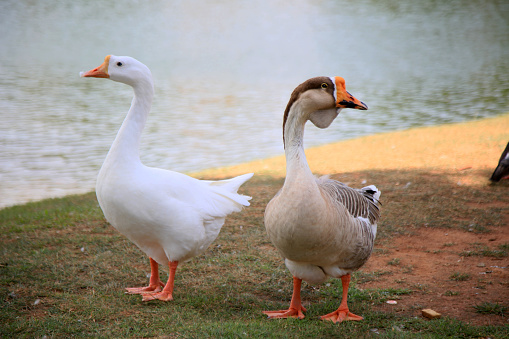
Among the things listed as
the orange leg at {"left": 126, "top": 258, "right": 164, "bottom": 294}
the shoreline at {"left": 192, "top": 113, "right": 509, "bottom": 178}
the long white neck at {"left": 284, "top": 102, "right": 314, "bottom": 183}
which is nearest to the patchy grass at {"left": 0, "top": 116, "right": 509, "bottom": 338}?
the orange leg at {"left": 126, "top": 258, "right": 164, "bottom": 294}

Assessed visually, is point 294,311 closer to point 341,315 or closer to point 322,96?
point 341,315

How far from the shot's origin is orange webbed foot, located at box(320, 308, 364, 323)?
3699mm

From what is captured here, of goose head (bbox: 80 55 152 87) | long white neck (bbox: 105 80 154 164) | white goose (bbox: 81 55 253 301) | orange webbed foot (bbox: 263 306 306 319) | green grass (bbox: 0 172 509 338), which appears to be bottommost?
green grass (bbox: 0 172 509 338)

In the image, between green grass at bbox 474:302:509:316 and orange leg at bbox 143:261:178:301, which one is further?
orange leg at bbox 143:261:178:301

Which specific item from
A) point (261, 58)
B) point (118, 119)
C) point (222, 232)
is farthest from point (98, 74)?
point (261, 58)

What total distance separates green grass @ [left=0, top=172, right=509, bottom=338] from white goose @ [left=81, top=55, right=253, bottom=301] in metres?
0.36

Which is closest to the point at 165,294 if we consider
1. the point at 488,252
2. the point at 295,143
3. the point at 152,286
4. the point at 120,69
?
the point at 152,286

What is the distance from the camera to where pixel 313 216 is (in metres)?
3.32

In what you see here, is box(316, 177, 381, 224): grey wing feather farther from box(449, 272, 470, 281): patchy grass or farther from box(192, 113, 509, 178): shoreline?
box(192, 113, 509, 178): shoreline

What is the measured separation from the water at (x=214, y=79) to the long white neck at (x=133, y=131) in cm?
489

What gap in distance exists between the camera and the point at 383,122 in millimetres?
13266

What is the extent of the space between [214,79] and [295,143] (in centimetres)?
1754

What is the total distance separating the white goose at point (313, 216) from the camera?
3354 millimetres

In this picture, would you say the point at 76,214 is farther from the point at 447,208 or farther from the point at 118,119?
the point at 118,119
